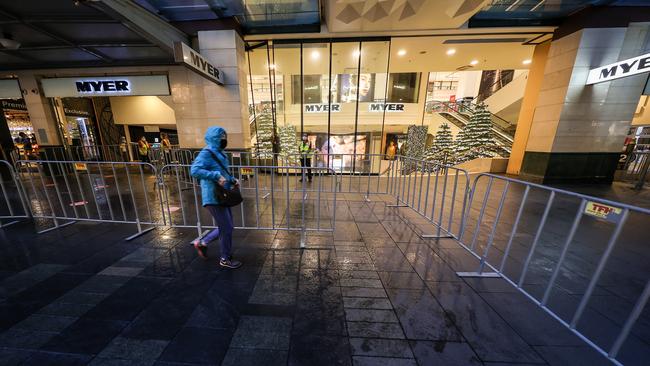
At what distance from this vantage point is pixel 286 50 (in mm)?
9742

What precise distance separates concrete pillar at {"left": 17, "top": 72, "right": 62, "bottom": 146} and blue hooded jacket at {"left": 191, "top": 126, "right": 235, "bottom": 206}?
13534 millimetres

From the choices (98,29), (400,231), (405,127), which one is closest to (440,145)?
(405,127)

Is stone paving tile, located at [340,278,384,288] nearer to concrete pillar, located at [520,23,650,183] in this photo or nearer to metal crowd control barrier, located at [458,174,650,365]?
metal crowd control barrier, located at [458,174,650,365]

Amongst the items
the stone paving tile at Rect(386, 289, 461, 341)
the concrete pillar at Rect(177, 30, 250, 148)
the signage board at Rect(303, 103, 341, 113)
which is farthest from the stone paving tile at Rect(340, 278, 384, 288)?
the signage board at Rect(303, 103, 341, 113)

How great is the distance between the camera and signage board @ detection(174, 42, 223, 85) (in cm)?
518

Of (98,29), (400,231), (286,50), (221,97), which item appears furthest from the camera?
(286,50)

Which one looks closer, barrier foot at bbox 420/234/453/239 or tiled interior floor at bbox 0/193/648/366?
tiled interior floor at bbox 0/193/648/366

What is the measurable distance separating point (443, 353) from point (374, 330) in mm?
610

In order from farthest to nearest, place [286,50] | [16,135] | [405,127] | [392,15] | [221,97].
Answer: [405,127], [16,135], [286,50], [221,97], [392,15]

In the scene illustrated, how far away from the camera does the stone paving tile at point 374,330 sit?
2.10 meters

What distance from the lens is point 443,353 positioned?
1936mm

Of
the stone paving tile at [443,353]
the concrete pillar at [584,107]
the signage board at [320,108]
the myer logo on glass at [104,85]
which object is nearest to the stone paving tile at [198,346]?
the stone paving tile at [443,353]

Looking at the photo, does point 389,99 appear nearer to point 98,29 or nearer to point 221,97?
point 221,97

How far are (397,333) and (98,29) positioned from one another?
33.9ft
